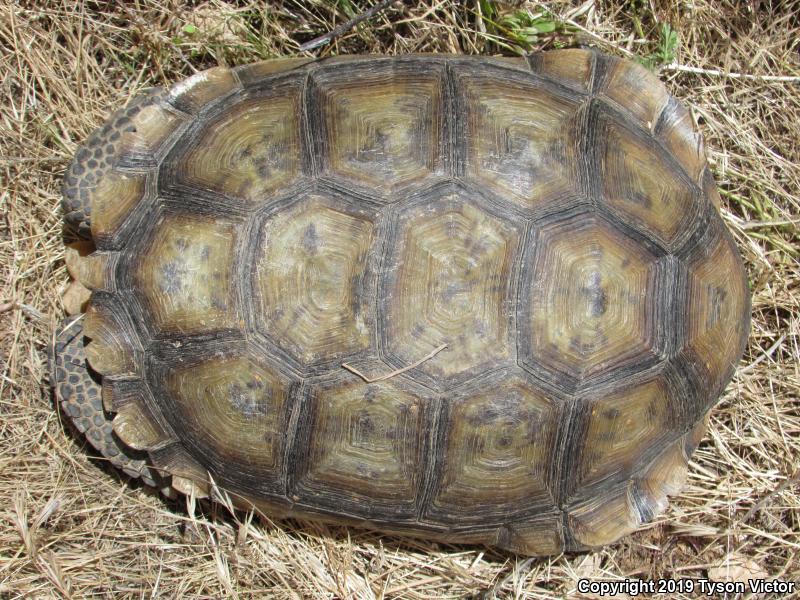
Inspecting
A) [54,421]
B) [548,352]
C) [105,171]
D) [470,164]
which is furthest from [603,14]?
[54,421]

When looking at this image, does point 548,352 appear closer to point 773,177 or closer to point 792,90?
point 773,177

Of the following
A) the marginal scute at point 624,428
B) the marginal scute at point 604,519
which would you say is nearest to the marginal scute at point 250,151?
the marginal scute at point 624,428

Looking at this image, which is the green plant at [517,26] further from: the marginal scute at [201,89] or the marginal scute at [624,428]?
the marginal scute at [624,428]

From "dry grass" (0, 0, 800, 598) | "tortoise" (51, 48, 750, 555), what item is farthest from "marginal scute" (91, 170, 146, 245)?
"dry grass" (0, 0, 800, 598)

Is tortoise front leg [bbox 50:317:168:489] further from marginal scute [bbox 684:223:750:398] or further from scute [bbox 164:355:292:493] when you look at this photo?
marginal scute [bbox 684:223:750:398]

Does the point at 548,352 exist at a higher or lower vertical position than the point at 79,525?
higher
